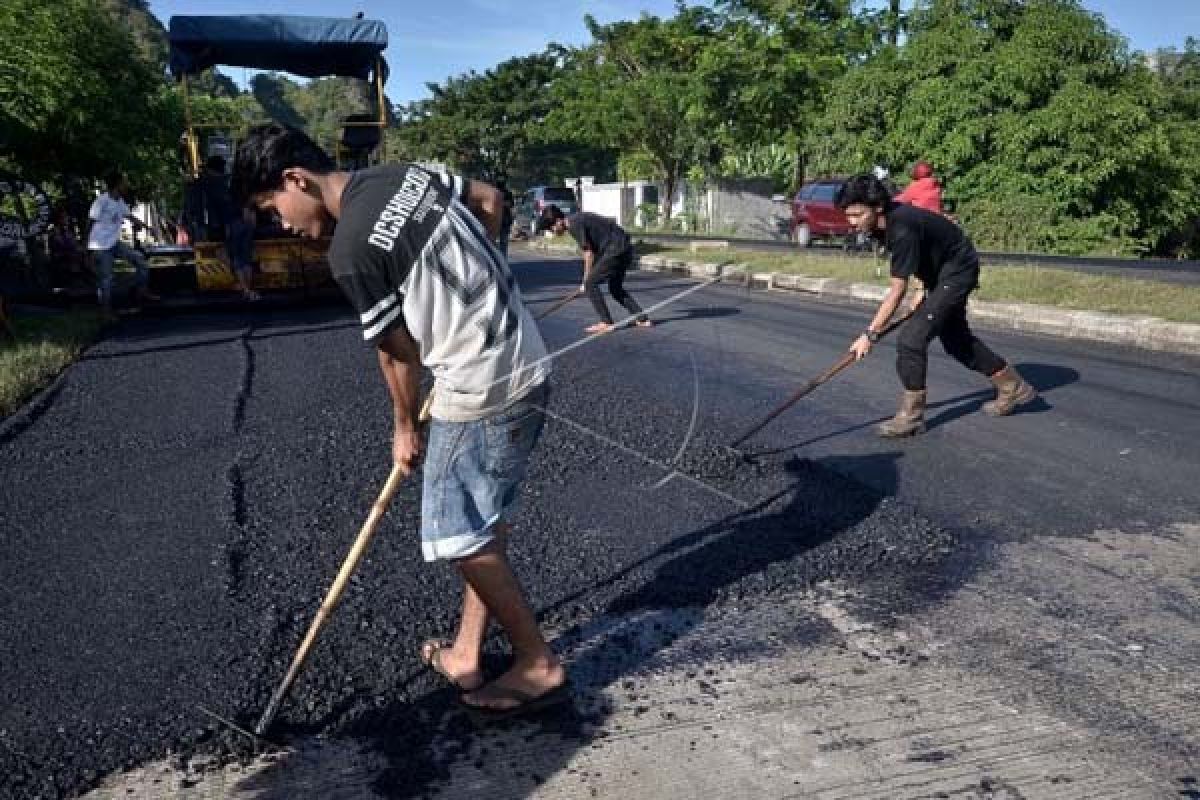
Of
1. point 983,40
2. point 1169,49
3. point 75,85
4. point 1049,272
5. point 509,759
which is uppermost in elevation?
point 1169,49

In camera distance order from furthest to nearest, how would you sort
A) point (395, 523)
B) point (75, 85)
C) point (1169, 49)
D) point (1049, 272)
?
1. point (1169, 49)
2. point (1049, 272)
3. point (75, 85)
4. point (395, 523)

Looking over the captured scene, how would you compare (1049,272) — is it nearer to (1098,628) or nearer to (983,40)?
(1098,628)

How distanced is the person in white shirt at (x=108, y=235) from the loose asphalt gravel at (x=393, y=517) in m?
3.48

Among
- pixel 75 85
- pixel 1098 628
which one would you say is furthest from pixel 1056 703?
pixel 75 85

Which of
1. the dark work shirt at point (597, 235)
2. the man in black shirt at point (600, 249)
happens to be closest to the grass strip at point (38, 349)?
the man in black shirt at point (600, 249)

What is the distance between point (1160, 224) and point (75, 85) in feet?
68.4

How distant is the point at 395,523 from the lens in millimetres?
3793

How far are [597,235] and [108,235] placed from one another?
532 cm

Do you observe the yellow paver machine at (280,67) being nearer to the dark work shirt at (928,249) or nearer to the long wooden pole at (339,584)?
the dark work shirt at (928,249)

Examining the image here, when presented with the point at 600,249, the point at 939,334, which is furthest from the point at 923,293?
the point at 600,249

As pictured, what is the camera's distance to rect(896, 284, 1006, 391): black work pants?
16.9 feet

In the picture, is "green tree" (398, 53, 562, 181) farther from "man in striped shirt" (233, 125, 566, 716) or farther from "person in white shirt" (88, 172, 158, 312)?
"man in striped shirt" (233, 125, 566, 716)

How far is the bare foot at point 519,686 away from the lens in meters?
2.49

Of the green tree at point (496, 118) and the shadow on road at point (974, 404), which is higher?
the green tree at point (496, 118)
